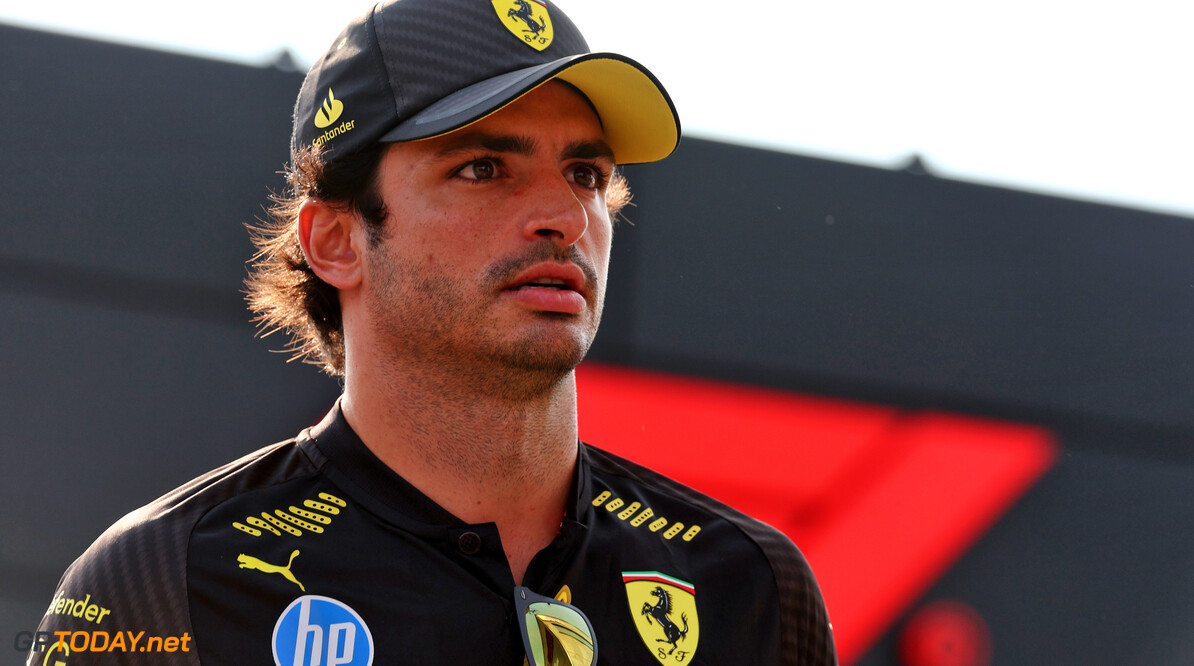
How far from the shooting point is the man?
1.27m

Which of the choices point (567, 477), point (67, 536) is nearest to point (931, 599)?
point (567, 477)

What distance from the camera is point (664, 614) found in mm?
1401

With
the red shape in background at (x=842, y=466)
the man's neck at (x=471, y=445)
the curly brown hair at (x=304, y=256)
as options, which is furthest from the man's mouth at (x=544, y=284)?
the red shape in background at (x=842, y=466)

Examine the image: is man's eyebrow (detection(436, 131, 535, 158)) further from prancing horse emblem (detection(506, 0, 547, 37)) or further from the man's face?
prancing horse emblem (detection(506, 0, 547, 37))

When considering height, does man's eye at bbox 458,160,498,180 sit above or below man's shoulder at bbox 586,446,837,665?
above

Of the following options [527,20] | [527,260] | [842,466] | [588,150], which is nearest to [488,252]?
[527,260]

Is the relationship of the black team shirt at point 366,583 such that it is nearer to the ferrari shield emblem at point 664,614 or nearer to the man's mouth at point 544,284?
the ferrari shield emblem at point 664,614

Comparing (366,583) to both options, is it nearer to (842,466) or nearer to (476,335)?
(476,335)

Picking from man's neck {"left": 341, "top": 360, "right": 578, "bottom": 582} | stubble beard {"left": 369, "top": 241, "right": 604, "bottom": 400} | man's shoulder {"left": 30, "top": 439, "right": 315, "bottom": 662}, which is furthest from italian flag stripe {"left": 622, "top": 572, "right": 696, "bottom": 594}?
man's shoulder {"left": 30, "top": 439, "right": 315, "bottom": 662}

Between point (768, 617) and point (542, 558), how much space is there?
0.35 metres

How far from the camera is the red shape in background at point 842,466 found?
2521 mm

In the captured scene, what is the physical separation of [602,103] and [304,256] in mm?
570

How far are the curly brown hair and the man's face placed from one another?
40mm

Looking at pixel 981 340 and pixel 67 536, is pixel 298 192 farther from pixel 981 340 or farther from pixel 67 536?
pixel 981 340
